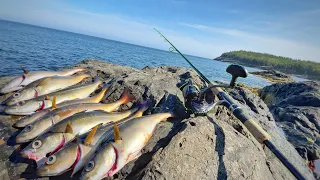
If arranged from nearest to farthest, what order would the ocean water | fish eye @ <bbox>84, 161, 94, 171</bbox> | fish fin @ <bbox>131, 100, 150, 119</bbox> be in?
fish eye @ <bbox>84, 161, 94, 171</bbox>, fish fin @ <bbox>131, 100, 150, 119</bbox>, the ocean water

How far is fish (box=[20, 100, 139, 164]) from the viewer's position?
3439mm

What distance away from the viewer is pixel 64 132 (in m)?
3.81

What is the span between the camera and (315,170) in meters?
5.60

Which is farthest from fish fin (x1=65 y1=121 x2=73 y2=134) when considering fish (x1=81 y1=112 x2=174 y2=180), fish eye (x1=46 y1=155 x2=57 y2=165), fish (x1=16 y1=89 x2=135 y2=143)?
fish (x1=81 y1=112 x2=174 y2=180)

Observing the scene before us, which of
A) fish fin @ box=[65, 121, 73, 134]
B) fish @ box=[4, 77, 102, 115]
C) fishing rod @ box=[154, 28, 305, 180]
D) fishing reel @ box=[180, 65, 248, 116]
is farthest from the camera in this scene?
fish @ box=[4, 77, 102, 115]

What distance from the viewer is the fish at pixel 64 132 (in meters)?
3.44

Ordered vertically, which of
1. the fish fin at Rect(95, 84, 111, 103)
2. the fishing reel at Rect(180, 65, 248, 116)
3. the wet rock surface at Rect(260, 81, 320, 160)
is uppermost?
the fishing reel at Rect(180, 65, 248, 116)

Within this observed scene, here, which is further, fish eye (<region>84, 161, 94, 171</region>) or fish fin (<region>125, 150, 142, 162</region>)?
fish fin (<region>125, 150, 142, 162</region>)

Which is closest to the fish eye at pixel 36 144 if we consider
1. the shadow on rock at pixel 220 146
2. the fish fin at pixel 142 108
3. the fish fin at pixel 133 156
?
the fish fin at pixel 133 156

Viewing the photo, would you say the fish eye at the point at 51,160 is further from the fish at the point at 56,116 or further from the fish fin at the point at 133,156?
the fish fin at the point at 133,156

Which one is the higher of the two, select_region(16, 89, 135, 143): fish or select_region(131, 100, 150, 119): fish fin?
select_region(131, 100, 150, 119): fish fin

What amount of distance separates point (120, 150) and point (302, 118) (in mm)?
8231

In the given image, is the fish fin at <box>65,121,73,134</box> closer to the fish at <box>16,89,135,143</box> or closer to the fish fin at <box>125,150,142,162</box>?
the fish at <box>16,89,135,143</box>

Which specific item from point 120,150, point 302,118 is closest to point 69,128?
point 120,150
